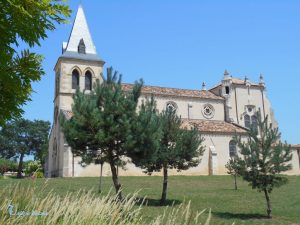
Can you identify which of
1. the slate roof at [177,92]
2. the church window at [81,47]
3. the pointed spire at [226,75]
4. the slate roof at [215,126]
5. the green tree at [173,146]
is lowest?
the green tree at [173,146]

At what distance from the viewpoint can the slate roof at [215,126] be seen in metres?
45.5

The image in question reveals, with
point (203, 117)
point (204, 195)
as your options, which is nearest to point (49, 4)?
point (204, 195)

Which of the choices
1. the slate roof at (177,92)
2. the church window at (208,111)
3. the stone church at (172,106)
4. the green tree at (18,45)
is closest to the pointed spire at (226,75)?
the stone church at (172,106)

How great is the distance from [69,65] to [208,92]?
22274 millimetres

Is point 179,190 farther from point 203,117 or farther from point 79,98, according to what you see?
point 203,117

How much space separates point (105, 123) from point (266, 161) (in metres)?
8.84

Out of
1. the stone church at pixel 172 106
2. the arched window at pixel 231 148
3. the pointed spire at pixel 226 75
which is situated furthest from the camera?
the pointed spire at pixel 226 75

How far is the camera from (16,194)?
4.95 m

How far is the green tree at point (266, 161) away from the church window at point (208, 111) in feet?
104

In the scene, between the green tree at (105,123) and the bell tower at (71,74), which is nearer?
the green tree at (105,123)

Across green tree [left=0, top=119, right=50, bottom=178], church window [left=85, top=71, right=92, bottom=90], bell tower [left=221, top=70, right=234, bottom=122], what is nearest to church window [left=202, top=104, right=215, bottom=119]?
bell tower [left=221, top=70, right=234, bottom=122]

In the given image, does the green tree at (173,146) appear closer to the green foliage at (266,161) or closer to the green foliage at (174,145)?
the green foliage at (174,145)

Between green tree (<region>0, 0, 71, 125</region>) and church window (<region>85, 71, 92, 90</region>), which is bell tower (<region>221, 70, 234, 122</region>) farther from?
green tree (<region>0, 0, 71, 125</region>)

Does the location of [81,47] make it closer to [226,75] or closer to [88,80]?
[88,80]
